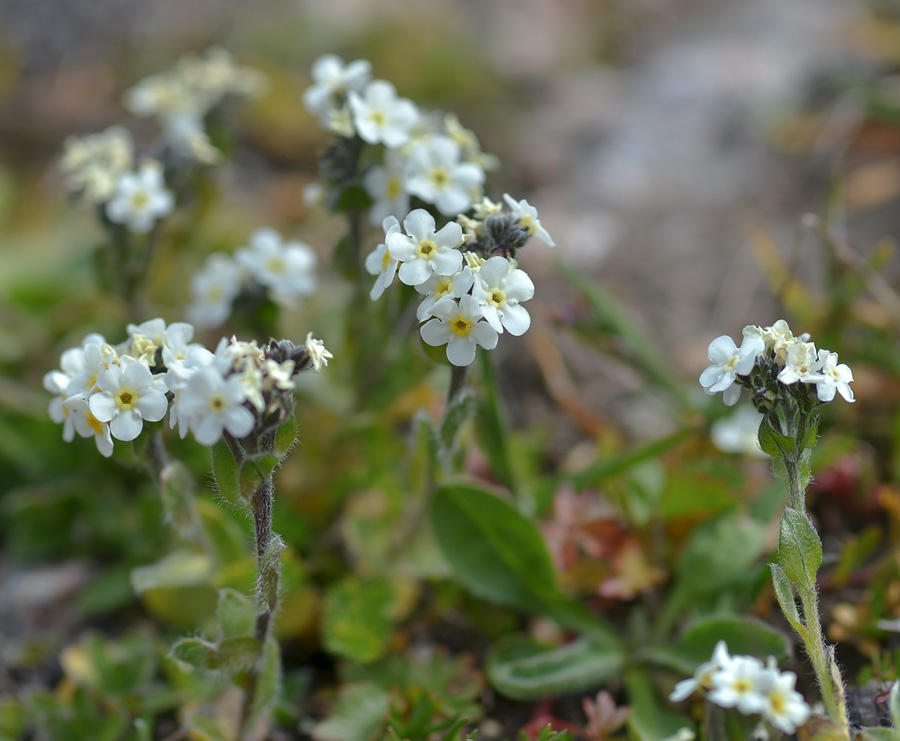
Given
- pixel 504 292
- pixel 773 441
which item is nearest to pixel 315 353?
pixel 504 292

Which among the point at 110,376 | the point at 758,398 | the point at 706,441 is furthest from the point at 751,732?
the point at 110,376

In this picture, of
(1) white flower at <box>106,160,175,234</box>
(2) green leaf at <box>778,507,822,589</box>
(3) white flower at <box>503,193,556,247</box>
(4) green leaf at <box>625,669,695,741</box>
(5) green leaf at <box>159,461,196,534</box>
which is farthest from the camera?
(1) white flower at <box>106,160,175,234</box>

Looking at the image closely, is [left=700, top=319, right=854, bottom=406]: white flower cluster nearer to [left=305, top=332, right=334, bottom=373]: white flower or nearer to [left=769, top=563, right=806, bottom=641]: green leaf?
[left=769, top=563, right=806, bottom=641]: green leaf

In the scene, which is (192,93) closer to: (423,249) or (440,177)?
(440,177)

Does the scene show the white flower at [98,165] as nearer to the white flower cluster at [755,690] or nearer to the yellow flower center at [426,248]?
the yellow flower center at [426,248]

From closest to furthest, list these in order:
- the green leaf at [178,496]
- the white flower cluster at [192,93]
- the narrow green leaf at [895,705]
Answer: the narrow green leaf at [895,705] < the green leaf at [178,496] < the white flower cluster at [192,93]

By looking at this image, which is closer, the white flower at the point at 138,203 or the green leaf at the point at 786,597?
the green leaf at the point at 786,597

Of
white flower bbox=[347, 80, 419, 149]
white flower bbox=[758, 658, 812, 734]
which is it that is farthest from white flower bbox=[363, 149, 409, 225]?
white flower bbox=[758, 658, 812, 734]

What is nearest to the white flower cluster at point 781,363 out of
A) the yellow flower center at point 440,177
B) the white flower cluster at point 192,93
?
the yellow flower center at point 440,177
